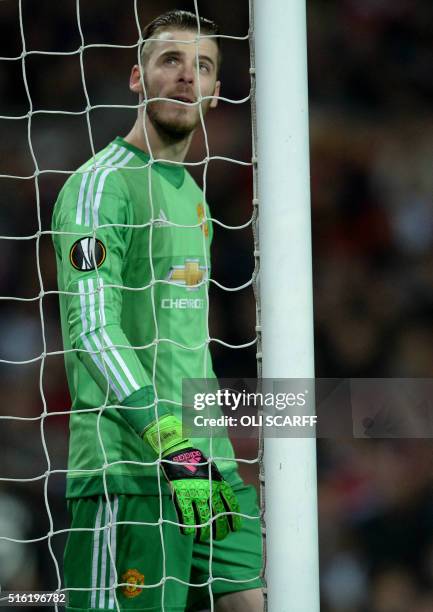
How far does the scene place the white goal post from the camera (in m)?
0.88

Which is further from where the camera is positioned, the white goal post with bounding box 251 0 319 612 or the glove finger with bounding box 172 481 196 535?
the glove finger with bounding box 172 481 196 535

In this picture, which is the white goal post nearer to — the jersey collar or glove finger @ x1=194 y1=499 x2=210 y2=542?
glove finger @ x1=194 y1=499 x2=210 y2=542

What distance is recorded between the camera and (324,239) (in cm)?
197

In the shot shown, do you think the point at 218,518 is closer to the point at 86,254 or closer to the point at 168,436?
the point at 168,436

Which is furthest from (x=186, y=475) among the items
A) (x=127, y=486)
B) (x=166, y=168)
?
(x=166, y=168)

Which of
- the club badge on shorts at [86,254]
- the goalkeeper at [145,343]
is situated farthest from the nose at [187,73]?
the club badge on shorts at [86,254]

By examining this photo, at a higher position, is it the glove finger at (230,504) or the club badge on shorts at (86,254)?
the club badge on shorts at (86,254)

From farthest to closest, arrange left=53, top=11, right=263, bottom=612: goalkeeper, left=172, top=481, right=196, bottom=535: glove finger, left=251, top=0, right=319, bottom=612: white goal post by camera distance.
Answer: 1. left=53, top=11, right=263, bottom=612: goalkeeper
2. left=172, top=481, right=196, bottom=535: glove finger
3. left=251, top=0, right=319, bottom=612: white goal post

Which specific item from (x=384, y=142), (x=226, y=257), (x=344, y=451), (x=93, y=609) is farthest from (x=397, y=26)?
(x=93, y=609)

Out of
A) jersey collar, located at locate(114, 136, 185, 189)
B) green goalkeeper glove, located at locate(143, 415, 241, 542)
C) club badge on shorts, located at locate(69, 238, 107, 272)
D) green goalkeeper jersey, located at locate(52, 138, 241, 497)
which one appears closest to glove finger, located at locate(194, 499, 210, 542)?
green goalkeeper glove, located at locate(143, 415, 241, 542)

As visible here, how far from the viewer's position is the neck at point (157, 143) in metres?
1.31

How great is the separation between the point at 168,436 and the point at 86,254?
25 centimetres

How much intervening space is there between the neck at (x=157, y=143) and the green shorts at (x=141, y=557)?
1.59ft

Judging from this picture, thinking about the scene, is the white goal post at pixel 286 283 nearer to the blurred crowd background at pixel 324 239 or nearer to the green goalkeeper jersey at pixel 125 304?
the green goalkeeper jersey at pixel 125 304
